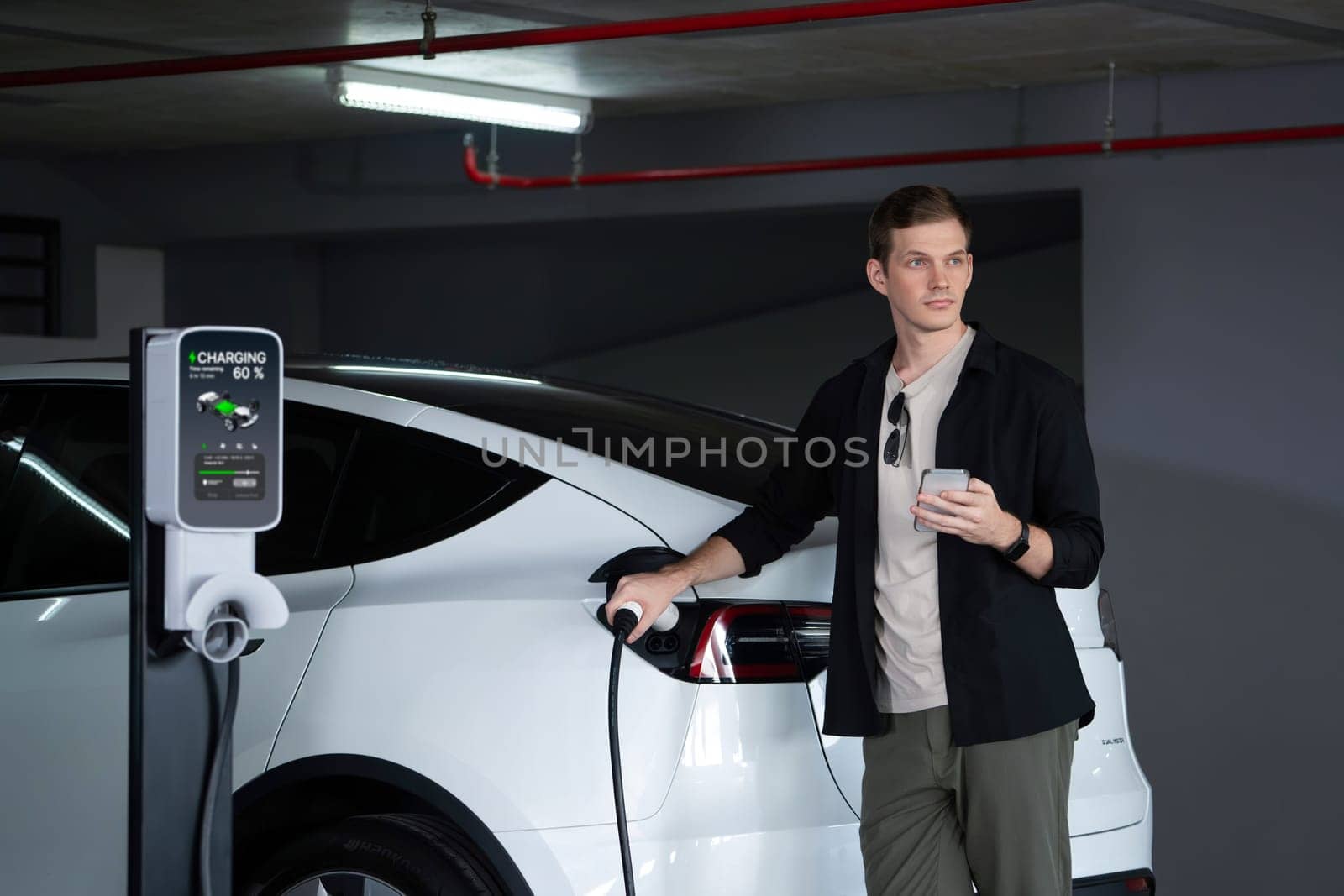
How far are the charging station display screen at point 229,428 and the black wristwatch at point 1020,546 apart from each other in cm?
94

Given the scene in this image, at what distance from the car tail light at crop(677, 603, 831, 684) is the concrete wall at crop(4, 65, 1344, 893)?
362cm

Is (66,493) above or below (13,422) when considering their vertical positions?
below

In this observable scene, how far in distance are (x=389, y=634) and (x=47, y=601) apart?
0.69 meters

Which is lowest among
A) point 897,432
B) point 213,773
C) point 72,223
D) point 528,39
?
point 213,773

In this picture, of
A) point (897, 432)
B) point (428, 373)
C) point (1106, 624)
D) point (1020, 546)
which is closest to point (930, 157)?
point (428, 373)

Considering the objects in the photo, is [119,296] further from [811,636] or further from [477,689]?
[811,636]

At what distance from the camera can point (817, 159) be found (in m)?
6.09

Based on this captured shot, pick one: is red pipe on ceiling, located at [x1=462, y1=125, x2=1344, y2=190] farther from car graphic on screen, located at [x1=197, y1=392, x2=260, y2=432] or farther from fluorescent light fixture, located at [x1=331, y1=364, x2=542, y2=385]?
car graphic on screen, located at [x1=197, y1=392, x2=260, y2=432]

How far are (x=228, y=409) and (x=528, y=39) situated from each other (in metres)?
2.36

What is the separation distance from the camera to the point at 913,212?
2.16 meters

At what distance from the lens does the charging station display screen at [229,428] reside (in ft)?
6.03

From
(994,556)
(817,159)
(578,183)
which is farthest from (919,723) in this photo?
(578,183)

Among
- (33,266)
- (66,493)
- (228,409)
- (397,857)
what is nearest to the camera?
(228,409)

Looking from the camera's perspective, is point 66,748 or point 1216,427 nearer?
point 66,748
